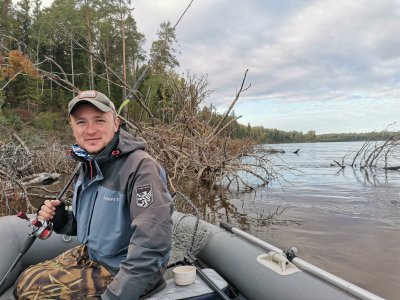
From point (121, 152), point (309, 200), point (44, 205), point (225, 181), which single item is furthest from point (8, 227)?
point (225, 181)

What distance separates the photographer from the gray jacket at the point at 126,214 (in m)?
1.76

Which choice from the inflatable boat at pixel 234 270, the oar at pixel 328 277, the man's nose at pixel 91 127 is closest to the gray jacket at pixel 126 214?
the man's nose at pixel 91 127

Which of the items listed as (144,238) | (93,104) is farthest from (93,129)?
A: (144,238)

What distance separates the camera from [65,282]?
2068 millimetres

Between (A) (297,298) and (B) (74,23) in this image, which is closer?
(A) (297,298)

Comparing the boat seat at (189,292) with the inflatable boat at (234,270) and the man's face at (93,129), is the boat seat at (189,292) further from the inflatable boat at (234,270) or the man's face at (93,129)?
the man's face at (93,129)

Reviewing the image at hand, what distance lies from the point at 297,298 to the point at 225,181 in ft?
35.7

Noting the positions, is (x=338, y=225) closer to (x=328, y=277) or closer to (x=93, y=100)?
(x=328, y=277)

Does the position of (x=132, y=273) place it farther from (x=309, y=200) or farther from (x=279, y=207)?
(x=309, y=200)

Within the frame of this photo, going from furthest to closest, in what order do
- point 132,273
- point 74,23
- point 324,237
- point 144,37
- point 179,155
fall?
point 144,37 → point 74,23 → point 179,155 → point 324,237 → point 132,273

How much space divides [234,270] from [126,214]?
4.59ft

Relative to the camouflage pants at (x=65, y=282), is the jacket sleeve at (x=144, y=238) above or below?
above

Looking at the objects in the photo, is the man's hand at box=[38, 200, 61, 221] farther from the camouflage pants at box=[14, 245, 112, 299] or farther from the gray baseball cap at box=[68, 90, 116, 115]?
the gray baseball cap at box=[68, 90, 116, 115]

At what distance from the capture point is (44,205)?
2.51m
